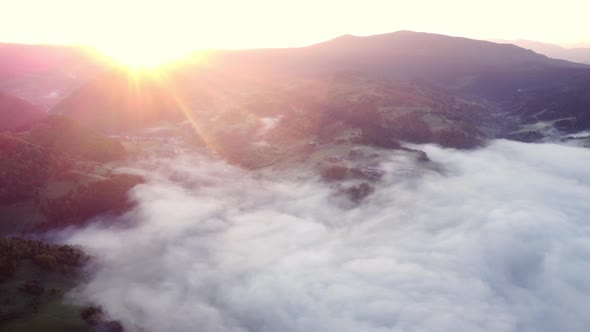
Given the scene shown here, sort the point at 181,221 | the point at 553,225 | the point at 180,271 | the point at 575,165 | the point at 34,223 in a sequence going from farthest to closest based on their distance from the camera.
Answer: the point at 575,165
the point at 553,225
the point at 181,221
the point at 34,223
the point at 180,271

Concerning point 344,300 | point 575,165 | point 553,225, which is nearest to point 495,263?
point 553,225

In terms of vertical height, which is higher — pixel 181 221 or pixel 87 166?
pixel 87 166

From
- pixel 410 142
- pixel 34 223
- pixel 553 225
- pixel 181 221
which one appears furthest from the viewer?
pixel 410 142

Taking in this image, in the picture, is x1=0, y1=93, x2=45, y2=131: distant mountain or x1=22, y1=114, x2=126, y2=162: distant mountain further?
x1=0, y1=93, x2=45, y2=131: distant mountain

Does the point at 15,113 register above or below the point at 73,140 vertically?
above

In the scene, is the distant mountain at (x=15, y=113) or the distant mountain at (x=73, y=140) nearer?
the distant mountain at (x=73, y=140)

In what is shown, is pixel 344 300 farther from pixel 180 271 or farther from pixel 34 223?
pixel 34 223

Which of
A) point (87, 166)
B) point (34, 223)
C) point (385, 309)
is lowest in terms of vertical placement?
point (385, 309)

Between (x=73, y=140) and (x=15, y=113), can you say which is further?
(x=15, y=113)
